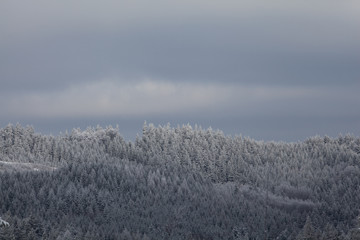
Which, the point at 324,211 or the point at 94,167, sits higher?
the point at 94,167

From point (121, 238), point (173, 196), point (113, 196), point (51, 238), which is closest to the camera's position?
point (51, 238)

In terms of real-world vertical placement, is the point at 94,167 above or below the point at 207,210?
above

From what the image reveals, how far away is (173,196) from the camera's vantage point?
182 metres

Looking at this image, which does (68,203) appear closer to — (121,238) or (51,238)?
(121,238)

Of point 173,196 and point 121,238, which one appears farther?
point 173,196

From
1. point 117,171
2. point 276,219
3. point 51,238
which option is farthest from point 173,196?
point 51,238

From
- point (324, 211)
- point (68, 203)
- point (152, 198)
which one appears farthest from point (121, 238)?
point (324, 211)

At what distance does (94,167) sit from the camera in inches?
7264

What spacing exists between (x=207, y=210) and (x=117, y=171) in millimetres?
36198

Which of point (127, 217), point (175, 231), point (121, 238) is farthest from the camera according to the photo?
point (127, 217)

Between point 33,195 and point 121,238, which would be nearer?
point 121,238

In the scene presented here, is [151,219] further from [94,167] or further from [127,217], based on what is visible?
[94,167]

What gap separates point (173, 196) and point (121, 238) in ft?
210

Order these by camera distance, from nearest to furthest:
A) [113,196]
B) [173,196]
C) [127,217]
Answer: [127,217] < [113,196] < [173,196]
